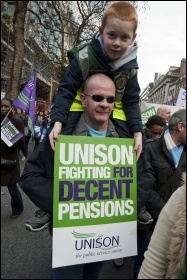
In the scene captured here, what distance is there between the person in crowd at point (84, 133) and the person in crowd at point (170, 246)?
32 cm

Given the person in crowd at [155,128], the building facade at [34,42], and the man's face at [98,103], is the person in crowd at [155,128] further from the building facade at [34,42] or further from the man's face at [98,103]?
the building facade at [34,42]

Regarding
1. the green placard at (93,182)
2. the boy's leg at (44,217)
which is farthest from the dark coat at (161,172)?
the boy's leg at (44,217)

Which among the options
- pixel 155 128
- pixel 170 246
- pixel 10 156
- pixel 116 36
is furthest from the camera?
pixel 155 128

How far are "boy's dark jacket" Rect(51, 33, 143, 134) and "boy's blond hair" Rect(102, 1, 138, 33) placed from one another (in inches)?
6.2

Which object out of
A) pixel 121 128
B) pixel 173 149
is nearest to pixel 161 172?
pixel 173 149

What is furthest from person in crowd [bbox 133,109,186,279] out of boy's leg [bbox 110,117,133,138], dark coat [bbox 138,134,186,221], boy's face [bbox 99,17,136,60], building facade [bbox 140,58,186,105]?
boy's face [bbox 99,17,136,60]

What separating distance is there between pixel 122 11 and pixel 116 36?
13cm

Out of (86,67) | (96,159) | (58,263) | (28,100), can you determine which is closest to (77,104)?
(86,67)

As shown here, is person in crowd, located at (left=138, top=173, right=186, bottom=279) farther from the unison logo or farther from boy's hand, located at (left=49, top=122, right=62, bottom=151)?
boy's hand, located at (left=49, top=122, right=62, bottom=151)

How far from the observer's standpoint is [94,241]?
128 centimetres

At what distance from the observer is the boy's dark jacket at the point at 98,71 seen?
1451 millimetres

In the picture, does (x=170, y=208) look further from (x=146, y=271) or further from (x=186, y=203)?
(x=146, y=271)

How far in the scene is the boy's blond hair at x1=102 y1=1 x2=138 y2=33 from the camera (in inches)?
50.5

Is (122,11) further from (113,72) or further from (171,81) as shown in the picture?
(171,81)
